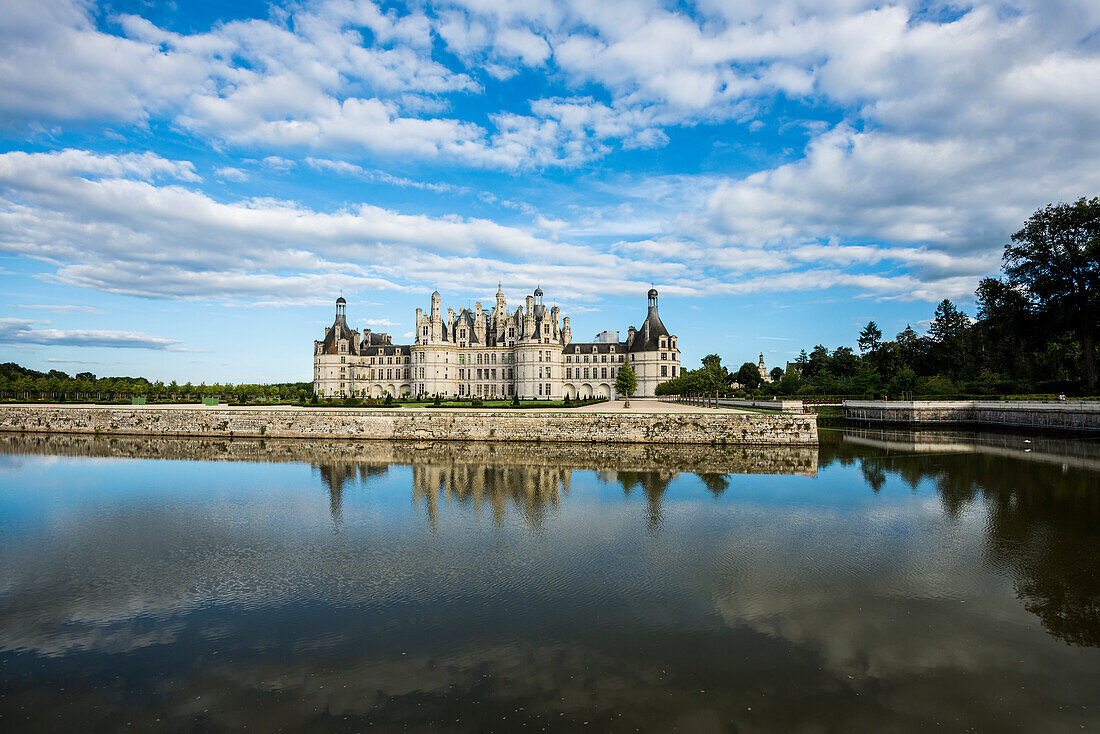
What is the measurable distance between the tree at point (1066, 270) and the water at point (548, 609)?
3591 centimetres

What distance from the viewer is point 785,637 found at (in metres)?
9.20

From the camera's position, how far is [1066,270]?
4662 centimetres

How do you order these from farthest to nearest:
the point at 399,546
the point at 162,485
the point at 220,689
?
1. the point at 162,485
2. the point at 399,546
3. the point at 220,689

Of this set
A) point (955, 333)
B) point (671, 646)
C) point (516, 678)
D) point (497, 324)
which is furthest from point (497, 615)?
point (955, 333)

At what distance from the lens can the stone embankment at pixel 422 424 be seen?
35156 millimetres

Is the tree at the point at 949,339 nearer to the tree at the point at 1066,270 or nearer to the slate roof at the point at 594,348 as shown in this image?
the tree at the point at 1066,270

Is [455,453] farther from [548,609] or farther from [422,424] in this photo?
[548,609]

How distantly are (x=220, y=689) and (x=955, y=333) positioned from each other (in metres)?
92.4

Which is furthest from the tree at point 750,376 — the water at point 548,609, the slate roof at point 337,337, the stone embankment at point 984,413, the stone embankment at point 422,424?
the water at point 548,609

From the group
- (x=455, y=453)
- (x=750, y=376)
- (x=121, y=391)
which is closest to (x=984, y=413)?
(x=750, y=376)

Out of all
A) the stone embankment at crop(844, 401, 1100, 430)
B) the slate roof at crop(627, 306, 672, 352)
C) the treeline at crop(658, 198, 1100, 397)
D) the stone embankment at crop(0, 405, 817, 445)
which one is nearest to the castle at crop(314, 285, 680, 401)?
the slate roof at crop(627, 306, 672, 352)

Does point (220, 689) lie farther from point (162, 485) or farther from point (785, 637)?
point (162, 485)

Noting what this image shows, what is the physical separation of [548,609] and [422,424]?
95.9 ft

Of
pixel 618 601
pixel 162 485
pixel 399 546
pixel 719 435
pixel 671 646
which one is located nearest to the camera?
pixel 671 646
